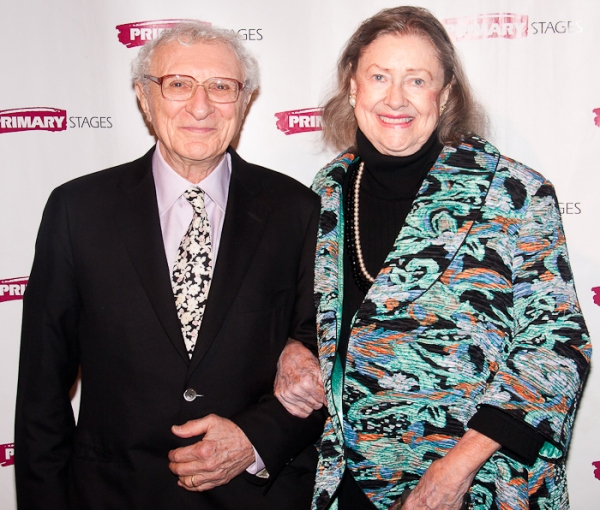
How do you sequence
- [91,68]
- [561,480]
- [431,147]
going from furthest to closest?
[91,68], [431,147], [561,480]

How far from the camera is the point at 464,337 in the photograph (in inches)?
63.3

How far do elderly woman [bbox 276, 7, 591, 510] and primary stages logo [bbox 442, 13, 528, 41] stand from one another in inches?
30.2

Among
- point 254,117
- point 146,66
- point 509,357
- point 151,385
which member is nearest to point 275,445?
point 151,385

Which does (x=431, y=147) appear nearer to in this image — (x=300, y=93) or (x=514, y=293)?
(x=514, y=293)

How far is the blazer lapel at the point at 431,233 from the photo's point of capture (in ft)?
5.36

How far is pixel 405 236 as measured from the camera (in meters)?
1.69

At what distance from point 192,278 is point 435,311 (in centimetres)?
69

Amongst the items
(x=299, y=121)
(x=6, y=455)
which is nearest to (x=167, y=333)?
(x=299, y=121)

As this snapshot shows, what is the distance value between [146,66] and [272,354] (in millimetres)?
975

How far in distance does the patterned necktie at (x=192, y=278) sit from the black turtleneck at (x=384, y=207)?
16.6 inches

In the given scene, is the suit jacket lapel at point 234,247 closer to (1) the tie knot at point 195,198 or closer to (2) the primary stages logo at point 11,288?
(1) the tie knot at point 195,198

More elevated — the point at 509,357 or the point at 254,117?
the point at 254,117

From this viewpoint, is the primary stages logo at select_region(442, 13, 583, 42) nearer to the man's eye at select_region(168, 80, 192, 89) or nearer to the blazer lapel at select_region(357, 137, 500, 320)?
the blazer lapel at select_region(357, 137, 500, 320)

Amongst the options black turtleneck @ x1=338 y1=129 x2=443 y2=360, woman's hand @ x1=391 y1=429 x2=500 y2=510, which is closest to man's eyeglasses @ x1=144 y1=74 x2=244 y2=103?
black turtleneck @ x1=338 y1=129 x2=443 y2=360
